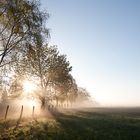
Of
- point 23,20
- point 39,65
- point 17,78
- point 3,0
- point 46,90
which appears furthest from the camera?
point 46,90

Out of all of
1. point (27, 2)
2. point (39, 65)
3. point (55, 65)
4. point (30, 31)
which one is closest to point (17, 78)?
point (30, 31)

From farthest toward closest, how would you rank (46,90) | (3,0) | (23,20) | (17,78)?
1. (46,90)
2. (17,78)
3. (23,20)
4. (3,0)

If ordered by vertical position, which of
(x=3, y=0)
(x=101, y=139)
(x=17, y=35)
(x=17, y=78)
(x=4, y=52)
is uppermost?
(x=3, y=0)

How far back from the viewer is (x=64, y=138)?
2177cm

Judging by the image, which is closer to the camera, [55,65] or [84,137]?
[84,137]

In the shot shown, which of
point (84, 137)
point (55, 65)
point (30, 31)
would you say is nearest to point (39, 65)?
point (55, 65)

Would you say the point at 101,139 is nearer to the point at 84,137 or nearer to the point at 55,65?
the point at 84,137

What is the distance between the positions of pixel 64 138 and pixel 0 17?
18.0 meters

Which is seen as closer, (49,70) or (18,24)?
(18,24)

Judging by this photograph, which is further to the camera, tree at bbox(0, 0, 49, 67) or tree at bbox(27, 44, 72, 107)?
tree at bbox(27, 44, 72, 107)

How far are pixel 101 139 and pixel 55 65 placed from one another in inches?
1883

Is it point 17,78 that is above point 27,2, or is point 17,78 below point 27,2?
below

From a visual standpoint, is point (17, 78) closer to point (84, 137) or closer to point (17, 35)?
point (17, 35)

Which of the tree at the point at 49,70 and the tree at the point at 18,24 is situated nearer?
the tree at the point at 18,24
